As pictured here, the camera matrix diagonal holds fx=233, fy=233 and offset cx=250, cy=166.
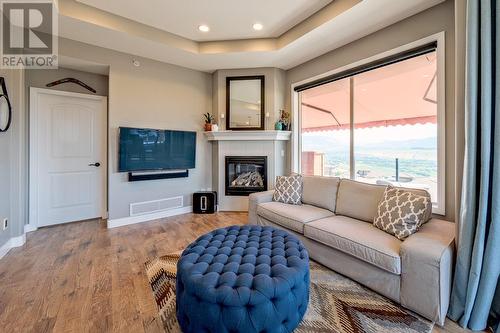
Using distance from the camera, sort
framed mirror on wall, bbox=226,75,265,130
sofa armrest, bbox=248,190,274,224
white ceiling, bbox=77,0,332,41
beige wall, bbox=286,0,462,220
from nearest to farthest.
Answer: beige wall, bbox=286,0,462,220
white ceiling, bbox=77,0,332,41
sofa armrest, bbox=248,190,274,224
framed mirror on wall, bbox=226,75,265,130

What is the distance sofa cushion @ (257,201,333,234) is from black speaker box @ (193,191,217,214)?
1.43m

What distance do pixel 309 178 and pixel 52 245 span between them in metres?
3.52

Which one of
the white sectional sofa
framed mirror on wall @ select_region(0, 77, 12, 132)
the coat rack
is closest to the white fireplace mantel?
the white sectional sofa

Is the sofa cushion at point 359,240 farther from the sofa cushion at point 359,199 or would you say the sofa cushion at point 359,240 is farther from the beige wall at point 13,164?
the beige wall at point 13,164

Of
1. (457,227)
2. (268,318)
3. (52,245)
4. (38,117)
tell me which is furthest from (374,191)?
(38,117)

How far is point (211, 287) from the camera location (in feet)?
4.25

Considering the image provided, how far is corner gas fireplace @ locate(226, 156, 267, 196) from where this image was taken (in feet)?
14.8

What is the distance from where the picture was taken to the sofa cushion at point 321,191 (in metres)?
3.01

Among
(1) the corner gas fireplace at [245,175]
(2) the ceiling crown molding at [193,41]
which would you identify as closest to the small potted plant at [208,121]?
(1) the corner gas fireplace at [245,175]

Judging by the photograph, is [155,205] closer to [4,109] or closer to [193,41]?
[4,109]

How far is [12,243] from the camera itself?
2.88 metres

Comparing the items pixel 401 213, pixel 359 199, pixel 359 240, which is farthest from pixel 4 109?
pixel 401 213

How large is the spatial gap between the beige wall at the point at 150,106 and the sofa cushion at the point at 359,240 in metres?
2.78

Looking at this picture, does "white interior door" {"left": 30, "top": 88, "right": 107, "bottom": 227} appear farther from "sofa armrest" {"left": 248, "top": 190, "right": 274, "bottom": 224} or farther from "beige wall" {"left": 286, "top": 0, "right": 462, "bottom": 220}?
"beige wall" {"left": 286, "top": 0, "right": 462, "bottom": 220}
